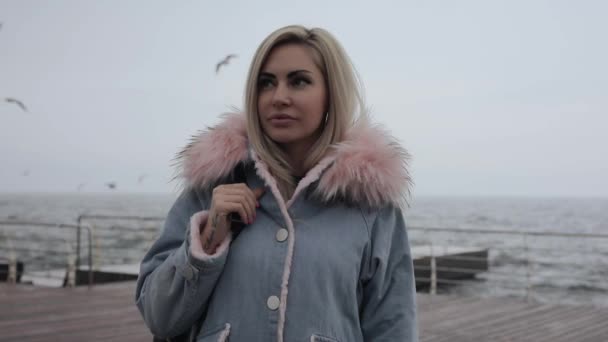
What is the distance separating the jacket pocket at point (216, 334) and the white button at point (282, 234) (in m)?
0.19

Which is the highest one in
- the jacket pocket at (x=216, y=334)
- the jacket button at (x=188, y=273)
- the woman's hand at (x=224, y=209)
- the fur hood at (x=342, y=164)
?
the fur hood at (x=342, y=164)

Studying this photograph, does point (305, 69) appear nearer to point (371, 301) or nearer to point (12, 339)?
point (371, 301)

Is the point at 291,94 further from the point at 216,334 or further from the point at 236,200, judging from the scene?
the point at 216,334

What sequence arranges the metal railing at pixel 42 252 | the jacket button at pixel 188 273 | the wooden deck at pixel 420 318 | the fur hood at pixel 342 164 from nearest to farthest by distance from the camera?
1. the jacket button at pixel 188 273
2. the fur hood at pixel 342 164
3. the wooden deck at pixel 420 318
4. the metal railing at pixel 42 252

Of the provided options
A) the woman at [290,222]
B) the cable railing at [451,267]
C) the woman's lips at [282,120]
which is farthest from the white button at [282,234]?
the cable railing at [451,267]

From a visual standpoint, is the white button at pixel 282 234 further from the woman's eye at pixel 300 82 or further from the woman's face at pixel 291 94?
the woman's eye at pixel 300 82

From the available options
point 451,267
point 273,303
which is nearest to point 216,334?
point 273,303

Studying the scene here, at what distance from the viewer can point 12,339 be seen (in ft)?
15.8

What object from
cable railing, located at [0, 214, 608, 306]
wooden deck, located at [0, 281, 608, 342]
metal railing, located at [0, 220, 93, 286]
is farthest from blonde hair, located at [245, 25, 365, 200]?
metal railing, located at [0, 220, 93, 286]

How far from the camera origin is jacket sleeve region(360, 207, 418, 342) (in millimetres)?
1372

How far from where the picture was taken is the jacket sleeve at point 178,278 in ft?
4.20

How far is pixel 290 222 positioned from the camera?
133 cm

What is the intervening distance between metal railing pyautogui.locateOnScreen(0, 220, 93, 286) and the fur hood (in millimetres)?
5270

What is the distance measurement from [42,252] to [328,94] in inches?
822
